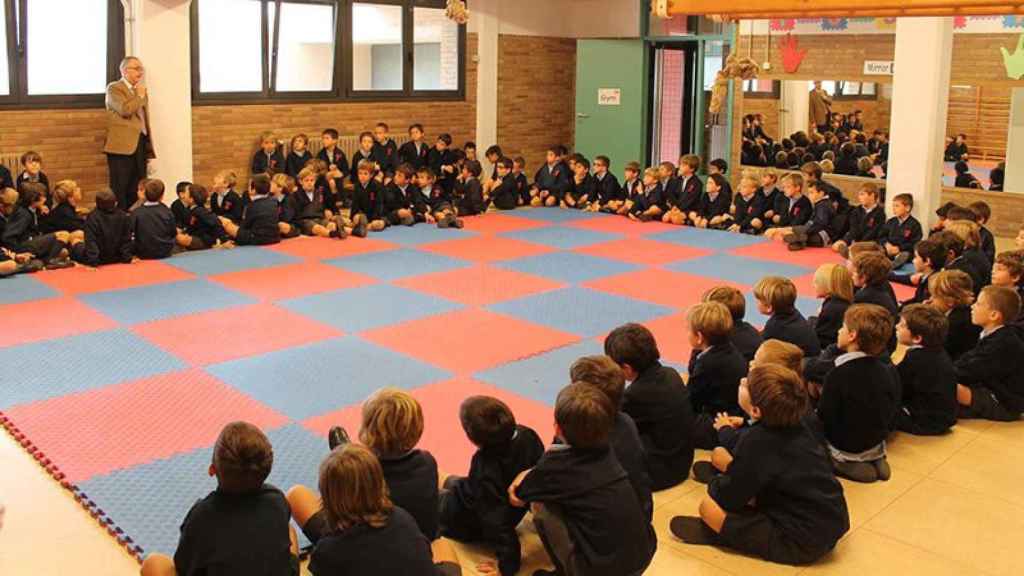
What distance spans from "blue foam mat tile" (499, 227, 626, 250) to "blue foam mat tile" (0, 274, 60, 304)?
19.4 ft

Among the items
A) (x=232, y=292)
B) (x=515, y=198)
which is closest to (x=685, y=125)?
(x=515, y=198)

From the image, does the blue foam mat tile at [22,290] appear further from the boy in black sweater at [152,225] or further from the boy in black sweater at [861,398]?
the boy in black sweater at [861,398]

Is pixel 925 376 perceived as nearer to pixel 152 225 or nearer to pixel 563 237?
pixel 563 237

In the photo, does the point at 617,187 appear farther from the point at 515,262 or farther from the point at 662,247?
the point at 515,262

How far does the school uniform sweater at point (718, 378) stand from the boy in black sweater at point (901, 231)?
6717 millimetres

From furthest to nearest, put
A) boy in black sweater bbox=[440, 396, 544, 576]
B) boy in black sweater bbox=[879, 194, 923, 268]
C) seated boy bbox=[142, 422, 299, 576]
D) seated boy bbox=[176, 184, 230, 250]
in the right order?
seated boy bbox=[176, 184, 230, 250] → boy in black sweater bbox=[879, 194, 923, 268] → boy in black sweater bbox=[440, 396, 544, 576] → seated boy bbox=[142, 422, 299, 576]

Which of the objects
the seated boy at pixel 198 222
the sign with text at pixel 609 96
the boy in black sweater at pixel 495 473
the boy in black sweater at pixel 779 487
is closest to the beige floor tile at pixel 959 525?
the boy in black sweater at pixel 779 487

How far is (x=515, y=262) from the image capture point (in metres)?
11.8

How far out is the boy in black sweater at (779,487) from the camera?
4.68m

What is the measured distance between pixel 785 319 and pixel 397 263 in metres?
6.03

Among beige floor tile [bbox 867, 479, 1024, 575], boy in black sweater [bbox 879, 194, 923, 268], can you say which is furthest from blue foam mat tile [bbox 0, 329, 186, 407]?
boy in black sweater [bbox 879, 194, 923, 268]

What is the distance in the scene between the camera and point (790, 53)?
15625 millimetres

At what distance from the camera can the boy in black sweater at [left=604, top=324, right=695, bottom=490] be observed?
536 centimetres

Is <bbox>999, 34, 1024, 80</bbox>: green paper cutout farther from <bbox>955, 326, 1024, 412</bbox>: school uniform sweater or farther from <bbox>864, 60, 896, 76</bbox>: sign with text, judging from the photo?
<bbox>955, 326, 1024, 412</bbox>: school uniform sweater
